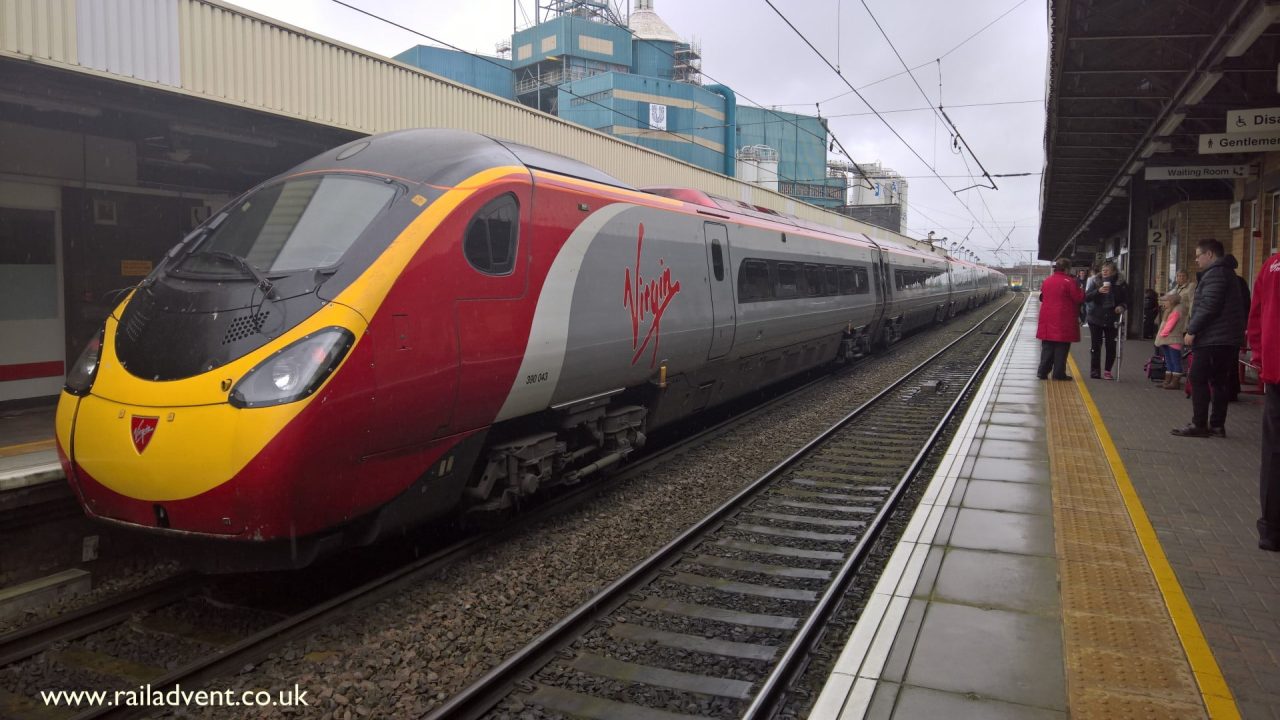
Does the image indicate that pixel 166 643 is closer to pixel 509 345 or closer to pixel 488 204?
pixel 509 345

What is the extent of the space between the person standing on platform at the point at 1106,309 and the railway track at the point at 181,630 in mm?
10760

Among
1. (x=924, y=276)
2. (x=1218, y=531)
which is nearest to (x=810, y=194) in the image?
(x=924, y=276)

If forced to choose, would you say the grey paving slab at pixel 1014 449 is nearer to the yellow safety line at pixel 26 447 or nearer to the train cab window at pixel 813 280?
the train cab window at pixel 813 280

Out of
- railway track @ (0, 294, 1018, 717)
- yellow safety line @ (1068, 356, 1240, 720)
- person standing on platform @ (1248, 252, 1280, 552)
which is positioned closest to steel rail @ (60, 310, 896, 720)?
railway track @ (0, 294, 1018, 717)

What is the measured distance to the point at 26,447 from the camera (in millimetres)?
5891

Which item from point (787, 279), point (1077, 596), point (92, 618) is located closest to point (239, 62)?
point (92, 618)

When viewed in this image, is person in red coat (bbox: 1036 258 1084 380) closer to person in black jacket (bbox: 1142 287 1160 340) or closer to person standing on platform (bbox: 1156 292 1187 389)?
person standing on platform (bbox: 1156 292 1187 389)

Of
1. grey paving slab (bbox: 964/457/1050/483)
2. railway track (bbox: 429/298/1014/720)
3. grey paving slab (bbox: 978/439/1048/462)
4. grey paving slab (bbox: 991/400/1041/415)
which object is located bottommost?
railway track (bbox: 429/298/1014/720)

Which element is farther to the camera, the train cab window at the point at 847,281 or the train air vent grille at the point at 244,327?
the train cab window at the point at 847,281

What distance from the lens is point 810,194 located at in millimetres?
75125

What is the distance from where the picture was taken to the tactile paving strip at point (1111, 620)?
322cm

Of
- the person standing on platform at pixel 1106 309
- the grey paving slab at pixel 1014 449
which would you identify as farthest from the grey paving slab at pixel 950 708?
the person standing on platform at pixel 1106 309

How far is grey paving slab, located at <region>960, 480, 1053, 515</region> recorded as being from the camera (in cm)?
603

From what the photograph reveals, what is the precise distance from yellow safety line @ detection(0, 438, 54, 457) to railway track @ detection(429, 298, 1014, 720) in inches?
166
